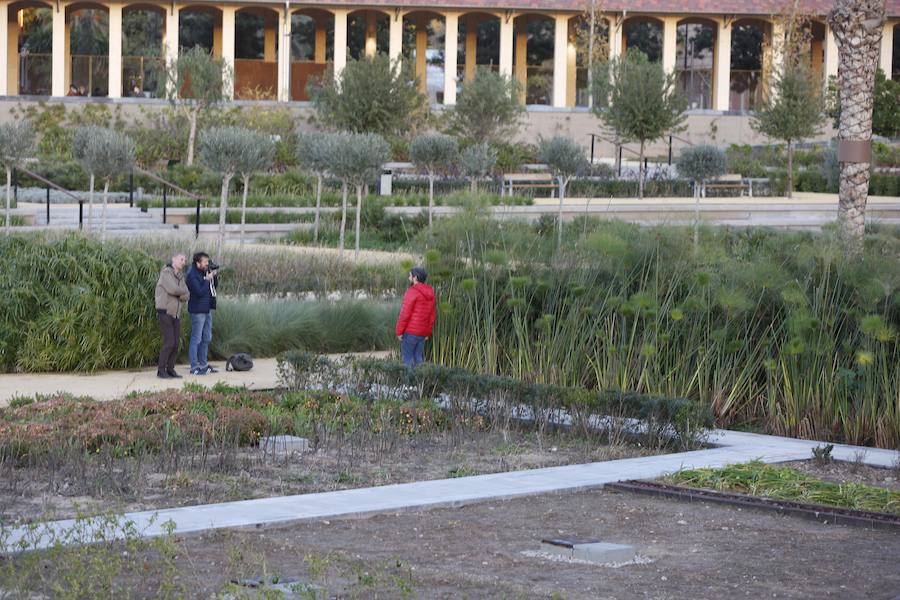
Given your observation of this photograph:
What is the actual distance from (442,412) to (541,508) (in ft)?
8.64

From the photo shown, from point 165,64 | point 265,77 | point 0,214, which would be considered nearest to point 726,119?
point 265,77

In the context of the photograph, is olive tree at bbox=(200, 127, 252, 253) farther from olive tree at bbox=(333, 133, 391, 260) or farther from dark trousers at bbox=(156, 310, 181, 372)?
dark trousers at bbox=(156, 310, 181, 372)

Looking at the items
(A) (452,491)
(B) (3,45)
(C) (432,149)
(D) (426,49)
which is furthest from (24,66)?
(A) (452,491)

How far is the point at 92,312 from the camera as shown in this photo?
1297 cm

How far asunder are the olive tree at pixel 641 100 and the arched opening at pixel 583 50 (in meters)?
7.17

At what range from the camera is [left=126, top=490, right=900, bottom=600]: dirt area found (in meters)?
6.03

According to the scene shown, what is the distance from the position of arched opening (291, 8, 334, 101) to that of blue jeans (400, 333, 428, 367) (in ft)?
104

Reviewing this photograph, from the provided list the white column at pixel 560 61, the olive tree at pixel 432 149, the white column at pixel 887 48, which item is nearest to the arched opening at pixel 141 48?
the white column at pixel 560 61

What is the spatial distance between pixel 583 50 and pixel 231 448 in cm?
3971

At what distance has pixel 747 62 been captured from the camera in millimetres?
55875

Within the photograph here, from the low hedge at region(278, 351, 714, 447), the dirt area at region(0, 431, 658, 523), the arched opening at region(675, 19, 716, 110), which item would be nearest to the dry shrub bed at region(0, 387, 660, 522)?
the dirt area at region(0, 431, 658, 523)

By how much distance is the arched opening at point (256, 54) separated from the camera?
46375 mm

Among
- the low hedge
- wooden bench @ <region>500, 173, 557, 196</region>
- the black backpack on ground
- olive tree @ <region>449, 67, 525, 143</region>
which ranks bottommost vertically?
the black backpack on ground

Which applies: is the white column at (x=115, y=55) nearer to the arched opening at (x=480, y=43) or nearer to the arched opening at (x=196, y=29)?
the arched opening at (x=196, y=29)
